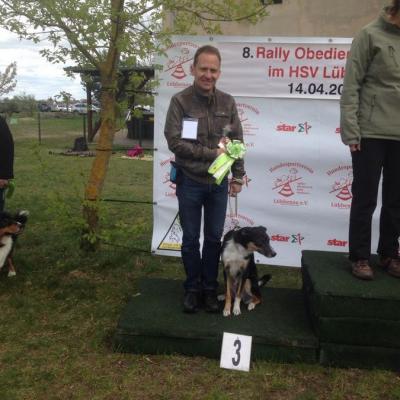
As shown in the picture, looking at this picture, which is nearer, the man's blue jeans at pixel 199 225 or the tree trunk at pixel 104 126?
the man's blue jeans at pixel 199 225

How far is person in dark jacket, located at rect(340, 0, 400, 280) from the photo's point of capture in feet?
9.52

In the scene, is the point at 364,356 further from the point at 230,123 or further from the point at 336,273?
the point at 230,123

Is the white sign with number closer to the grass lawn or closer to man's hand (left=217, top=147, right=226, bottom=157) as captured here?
the grass lawn

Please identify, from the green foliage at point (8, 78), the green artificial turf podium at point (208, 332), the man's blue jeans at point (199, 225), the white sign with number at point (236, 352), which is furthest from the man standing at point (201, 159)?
the green foliage at point (8, 78)

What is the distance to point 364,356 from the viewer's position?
9.87 feet

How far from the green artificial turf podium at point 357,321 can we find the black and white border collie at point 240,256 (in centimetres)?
46

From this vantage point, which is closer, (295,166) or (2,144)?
(2,144)

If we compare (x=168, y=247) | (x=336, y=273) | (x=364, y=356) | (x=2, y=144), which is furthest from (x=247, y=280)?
(x=2, y=144)

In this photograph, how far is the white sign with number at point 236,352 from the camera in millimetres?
2998

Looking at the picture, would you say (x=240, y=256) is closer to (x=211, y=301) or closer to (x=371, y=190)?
(x=211, y=301)

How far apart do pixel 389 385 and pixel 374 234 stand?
1969mm

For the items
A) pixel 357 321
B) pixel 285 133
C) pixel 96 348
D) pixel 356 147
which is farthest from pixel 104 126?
pixel 357 321

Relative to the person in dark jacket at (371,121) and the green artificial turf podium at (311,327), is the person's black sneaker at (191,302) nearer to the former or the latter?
the green artificial turf podium at (311,327)

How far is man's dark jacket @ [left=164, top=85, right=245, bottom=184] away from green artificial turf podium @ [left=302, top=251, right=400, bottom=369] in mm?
1107
